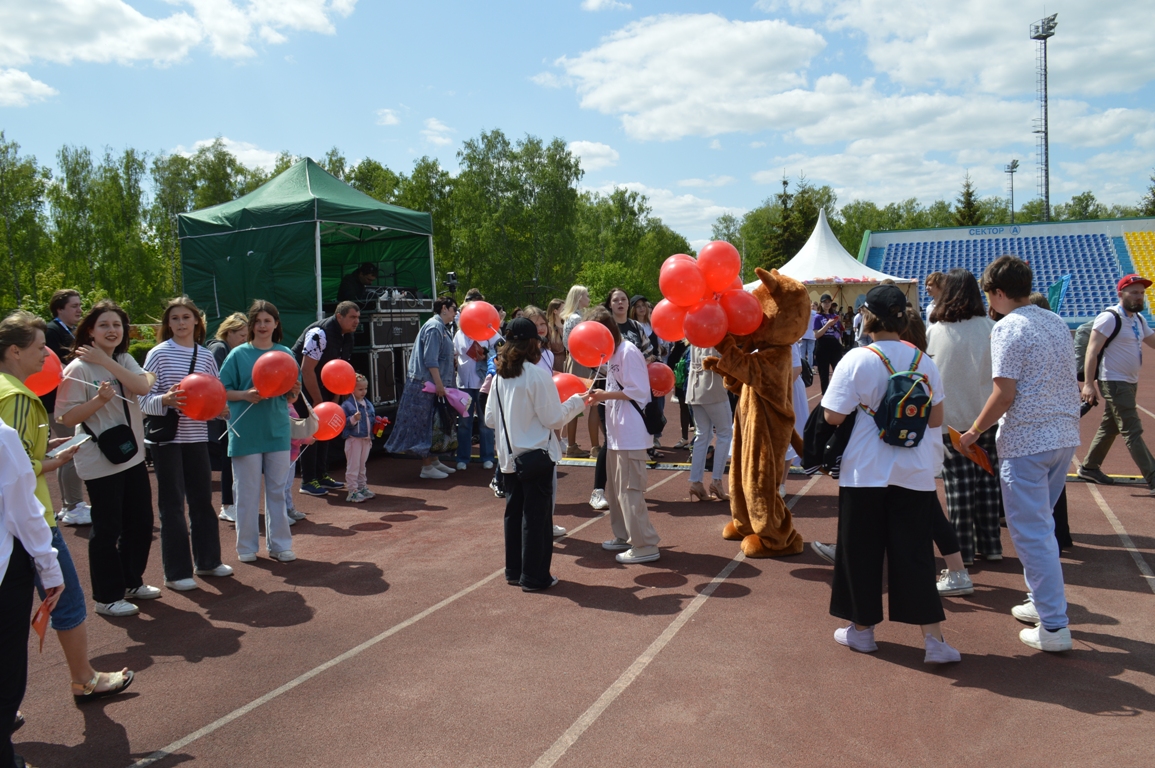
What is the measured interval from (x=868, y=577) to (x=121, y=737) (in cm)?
366

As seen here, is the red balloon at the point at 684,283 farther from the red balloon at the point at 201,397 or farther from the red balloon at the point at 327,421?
the red balloon at the point at 201,397

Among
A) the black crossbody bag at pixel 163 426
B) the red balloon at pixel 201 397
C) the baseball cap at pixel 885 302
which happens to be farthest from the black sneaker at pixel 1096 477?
the black crossbody bag at pixel 163 426

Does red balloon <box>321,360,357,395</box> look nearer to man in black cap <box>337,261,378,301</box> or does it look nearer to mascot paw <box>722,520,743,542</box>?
mascot paw <box>722,520,743,542</box>

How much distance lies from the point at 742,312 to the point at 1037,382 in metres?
2.01

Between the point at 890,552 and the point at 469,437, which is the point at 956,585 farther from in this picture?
the point at 469,437

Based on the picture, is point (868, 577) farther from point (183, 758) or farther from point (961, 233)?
point (961, 233)

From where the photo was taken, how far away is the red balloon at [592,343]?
5738 millimetres

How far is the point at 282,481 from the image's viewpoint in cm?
597

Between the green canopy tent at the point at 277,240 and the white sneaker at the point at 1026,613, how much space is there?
9.24 m

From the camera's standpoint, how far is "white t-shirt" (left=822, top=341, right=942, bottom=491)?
3814mm

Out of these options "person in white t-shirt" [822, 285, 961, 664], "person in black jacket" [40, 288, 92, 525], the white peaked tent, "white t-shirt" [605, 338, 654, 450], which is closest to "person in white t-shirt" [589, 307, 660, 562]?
"white t-shirt" [605, 338, 654, 450]

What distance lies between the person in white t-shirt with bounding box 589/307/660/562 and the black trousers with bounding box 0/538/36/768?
358 cm

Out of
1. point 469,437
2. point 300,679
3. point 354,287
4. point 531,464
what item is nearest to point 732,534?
point 531,464

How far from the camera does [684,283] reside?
5.64m
